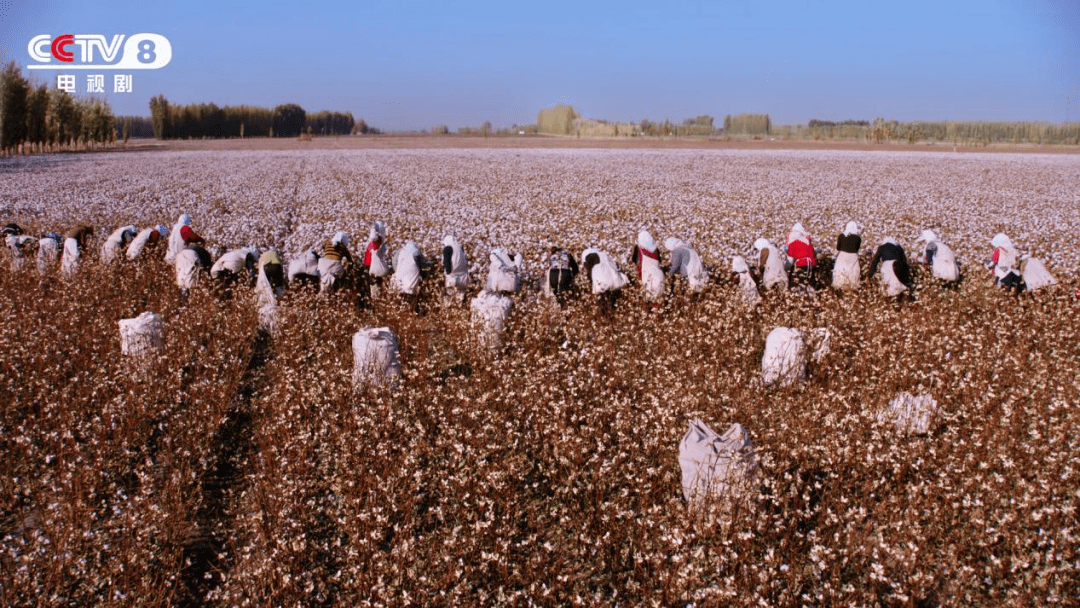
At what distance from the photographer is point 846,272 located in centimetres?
1018

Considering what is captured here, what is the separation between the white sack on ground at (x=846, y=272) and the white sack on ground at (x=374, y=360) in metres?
7.54

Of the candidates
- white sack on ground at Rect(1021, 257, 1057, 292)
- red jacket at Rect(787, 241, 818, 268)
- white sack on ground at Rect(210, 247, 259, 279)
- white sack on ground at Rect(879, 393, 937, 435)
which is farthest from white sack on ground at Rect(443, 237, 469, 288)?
white sack on ground at Rect(1021, 257, 1057, 292)

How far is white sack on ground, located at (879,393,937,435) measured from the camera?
5523mm

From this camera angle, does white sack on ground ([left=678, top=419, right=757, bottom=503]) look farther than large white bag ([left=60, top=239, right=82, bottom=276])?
No

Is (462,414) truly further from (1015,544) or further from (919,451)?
(1015,544)

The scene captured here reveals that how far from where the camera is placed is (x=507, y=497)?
15.5 ft

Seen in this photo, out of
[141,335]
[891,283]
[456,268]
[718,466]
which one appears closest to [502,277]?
[456,268]

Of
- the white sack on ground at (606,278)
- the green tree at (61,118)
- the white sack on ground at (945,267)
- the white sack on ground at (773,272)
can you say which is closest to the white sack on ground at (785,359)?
the white sack on ground at (606,278)

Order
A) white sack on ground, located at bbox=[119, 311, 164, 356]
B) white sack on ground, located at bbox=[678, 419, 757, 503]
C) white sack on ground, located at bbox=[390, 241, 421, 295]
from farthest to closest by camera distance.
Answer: white sack on ground, located at bbox=[390, 241, 421, 295], white sack on ground, located at bbox=[119, 311, 164, 356], white sack on ground, located at bbox=[678, 419, 757, 503]

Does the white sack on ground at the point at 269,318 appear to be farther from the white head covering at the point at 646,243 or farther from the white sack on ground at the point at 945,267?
the white sack on ground at the point at 945,267

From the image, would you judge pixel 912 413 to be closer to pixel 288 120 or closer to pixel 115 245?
pixel 115 245

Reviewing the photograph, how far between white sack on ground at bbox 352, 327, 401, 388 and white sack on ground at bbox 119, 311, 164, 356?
232 centimetres

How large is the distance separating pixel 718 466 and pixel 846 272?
707 centimetres

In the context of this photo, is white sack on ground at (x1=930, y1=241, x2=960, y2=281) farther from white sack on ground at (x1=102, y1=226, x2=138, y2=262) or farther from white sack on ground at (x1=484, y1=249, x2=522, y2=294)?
white sack on ground at (x1=102, y1=226, x2=138, y2=262)
